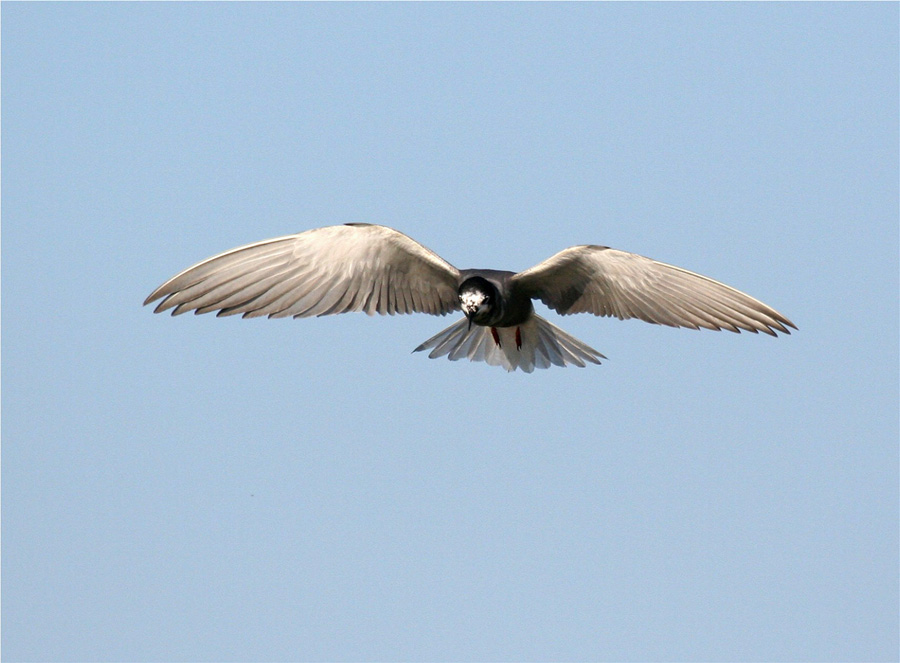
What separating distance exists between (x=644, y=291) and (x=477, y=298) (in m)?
1.61

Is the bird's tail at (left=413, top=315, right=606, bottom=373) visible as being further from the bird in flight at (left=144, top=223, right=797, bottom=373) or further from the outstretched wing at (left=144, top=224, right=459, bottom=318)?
the outstretched wing at (left=144, top=224, right=459, bottom=318)

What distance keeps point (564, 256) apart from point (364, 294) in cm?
195

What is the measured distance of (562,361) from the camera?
37.4ft

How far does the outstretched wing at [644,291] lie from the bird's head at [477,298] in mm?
437

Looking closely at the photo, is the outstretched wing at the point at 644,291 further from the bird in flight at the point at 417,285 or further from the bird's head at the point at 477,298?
the bird's head at the point at 477,298

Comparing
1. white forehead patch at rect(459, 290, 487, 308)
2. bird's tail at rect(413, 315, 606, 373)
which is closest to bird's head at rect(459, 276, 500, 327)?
white forehead patch at rect(459, 290, 487, 308)

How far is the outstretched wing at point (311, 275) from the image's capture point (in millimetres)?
9836

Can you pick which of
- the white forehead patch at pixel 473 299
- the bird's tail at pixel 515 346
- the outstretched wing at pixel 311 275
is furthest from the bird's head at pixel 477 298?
the bird's tail at pixel 515 346

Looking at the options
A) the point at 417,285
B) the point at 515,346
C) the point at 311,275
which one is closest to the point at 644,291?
the point at 515,346

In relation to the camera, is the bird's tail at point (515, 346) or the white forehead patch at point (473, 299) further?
the bird's tail at point (515, 346)

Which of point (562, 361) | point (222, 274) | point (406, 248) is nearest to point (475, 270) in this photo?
point (406, 248)

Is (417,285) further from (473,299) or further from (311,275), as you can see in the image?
(311,275)

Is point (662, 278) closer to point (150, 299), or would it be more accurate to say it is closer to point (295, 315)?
point (295, 315)

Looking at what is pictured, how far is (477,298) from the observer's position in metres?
9.83
